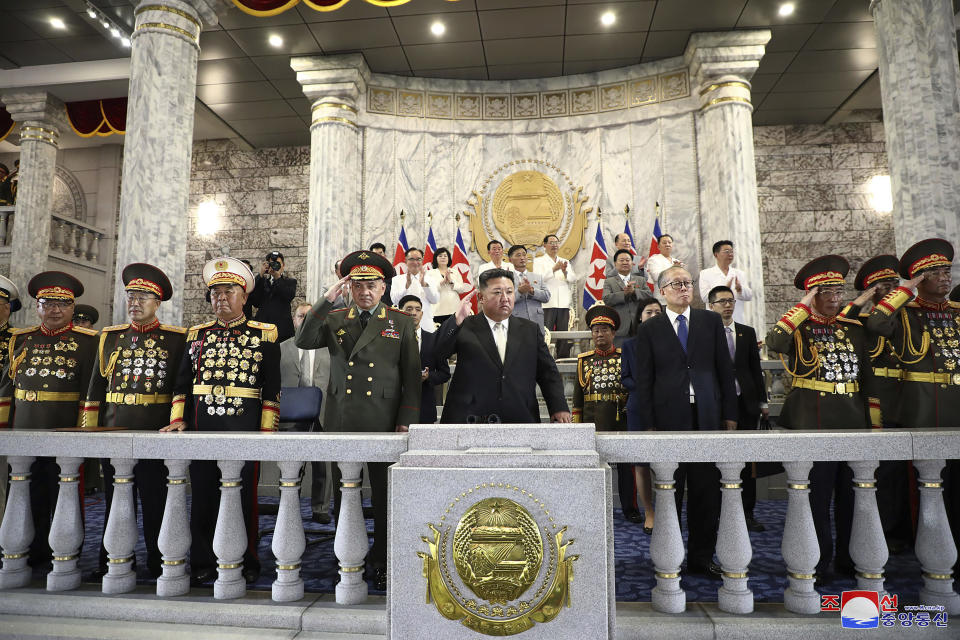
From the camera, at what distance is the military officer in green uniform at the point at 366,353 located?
3.28 meters

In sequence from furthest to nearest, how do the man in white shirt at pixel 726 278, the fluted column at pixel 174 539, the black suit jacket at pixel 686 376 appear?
1. the man in white shirt at pixel 726 278
2. the black suit jacket at pixel 686 376
3. the fluted column at pixel 174 539

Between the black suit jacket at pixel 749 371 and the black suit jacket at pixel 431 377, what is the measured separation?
2076 millimetres

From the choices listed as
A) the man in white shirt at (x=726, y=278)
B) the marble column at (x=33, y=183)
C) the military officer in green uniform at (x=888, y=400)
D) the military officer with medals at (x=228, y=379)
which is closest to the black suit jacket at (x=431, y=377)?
the military officer with medals at (x=228, y=379)

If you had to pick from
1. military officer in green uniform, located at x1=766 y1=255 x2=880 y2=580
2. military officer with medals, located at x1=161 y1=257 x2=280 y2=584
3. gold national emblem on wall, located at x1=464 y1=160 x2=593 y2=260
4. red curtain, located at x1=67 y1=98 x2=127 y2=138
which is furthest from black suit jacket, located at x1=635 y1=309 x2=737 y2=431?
red curtain, located at x1=67 y1=98 x2=127 y2=138

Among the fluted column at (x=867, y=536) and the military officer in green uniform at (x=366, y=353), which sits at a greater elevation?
the military officer in green uniform at (x=366, y=353)

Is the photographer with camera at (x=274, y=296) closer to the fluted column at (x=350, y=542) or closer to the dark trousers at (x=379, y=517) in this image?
the dark trousers at (x=379, y=517)

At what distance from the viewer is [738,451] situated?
2240 mm

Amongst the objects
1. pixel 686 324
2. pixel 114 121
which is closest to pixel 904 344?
pixel 686 324

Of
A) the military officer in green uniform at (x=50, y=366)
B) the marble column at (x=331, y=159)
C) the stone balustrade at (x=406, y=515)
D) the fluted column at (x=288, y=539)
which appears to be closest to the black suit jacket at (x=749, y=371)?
the stone balustrade at (x=406, y=515)

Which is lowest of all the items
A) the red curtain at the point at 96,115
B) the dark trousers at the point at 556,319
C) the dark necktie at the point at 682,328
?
the dark necktie at the point at 682,328

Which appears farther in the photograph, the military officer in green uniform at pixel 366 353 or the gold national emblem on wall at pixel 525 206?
the gold national emblem on wall at pixel 525 206

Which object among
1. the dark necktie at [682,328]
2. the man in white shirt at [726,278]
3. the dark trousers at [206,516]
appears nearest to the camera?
the dark trousers at [206,516]

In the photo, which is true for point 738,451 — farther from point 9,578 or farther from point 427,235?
point 427,235

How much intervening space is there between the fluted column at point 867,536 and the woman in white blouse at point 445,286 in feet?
19.0
